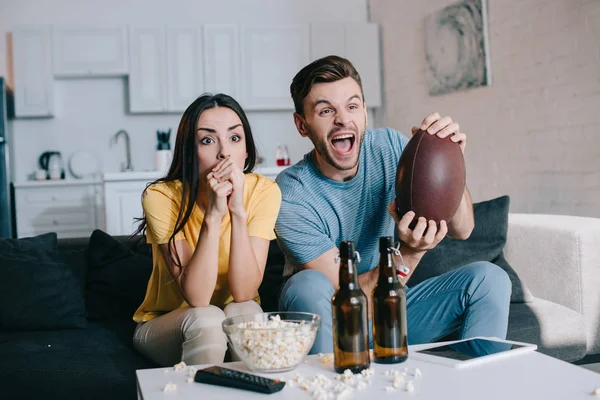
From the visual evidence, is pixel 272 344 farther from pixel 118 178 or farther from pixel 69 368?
pixel 118 178

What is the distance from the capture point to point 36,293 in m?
2.29

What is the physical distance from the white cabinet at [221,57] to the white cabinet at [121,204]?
1.15 meters

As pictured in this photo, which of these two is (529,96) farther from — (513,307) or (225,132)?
(225,132)

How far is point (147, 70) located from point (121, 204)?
48.8 inches

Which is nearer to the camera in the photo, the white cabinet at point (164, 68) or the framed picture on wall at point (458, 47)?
the framed picture on wall at point (458, 47)

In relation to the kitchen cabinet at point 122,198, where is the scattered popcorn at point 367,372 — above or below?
below

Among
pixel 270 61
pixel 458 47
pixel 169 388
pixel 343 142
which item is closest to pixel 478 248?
pixel 343 142

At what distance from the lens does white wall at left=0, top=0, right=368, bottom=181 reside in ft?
19.2

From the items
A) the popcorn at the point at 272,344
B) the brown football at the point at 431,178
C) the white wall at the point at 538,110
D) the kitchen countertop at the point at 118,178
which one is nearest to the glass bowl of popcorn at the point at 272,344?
the popcorn at the point at 272,344

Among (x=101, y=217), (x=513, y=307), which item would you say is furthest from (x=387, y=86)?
(x=513, y=307)

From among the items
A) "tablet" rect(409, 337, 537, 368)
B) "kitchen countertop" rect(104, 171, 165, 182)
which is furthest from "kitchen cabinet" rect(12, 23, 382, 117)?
"tablet" rect(409, 337, 537, 368)

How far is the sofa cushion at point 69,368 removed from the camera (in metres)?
1.84

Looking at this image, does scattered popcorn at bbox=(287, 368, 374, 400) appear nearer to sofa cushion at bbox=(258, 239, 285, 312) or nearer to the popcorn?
the popcorn

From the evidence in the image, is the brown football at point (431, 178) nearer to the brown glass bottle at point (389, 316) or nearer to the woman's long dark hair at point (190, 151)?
the brown glass bottle at point (389, 316)
